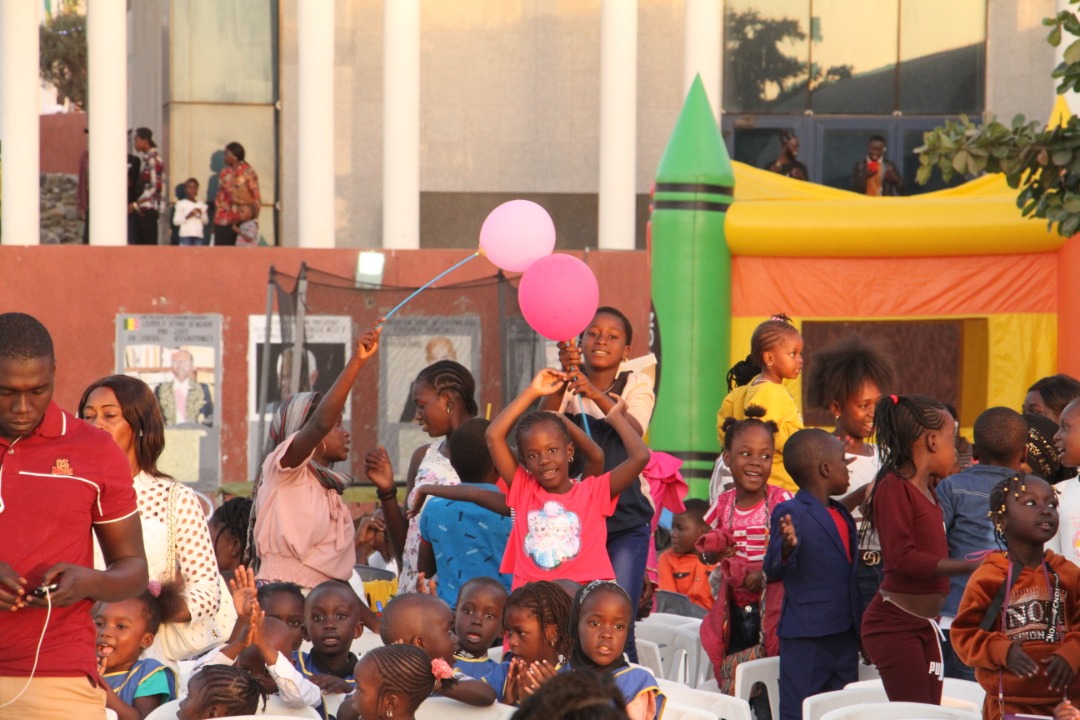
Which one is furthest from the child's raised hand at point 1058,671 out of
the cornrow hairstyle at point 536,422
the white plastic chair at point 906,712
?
the cornrow hairstyle at point 536,422

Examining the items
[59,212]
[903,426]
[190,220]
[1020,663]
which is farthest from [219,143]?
[1020,663]

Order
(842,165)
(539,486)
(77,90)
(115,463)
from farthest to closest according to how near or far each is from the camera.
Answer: (77,90) < (842,165) < (539,486) < (115,463)

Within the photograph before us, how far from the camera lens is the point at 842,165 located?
65.4ft

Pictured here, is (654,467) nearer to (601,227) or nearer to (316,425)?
(316,425)

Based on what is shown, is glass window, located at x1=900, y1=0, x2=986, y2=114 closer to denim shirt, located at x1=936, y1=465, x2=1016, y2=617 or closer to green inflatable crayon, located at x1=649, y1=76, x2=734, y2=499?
green inflatable crayon, located at x1=649, y1=76, x2=734, y2=499

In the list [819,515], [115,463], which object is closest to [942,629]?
[819,515]

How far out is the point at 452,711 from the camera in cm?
495

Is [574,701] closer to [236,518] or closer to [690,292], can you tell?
[236,518]

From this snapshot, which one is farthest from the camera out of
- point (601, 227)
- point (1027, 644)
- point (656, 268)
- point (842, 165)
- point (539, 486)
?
point (842, 165)

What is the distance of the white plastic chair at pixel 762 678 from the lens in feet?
19.9

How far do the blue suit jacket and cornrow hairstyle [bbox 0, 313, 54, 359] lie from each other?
301cm

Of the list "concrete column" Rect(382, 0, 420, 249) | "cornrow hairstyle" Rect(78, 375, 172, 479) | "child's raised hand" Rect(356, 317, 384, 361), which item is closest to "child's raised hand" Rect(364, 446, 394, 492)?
"child's raised hand" Rect(356, 317, 384, 361)

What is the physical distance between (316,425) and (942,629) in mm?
2549

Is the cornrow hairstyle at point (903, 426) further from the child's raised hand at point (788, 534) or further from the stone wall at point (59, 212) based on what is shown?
the stone wall at point (59, 212)
